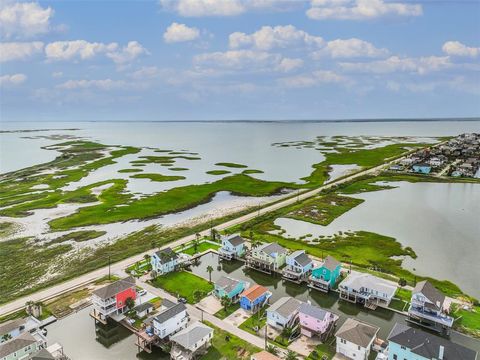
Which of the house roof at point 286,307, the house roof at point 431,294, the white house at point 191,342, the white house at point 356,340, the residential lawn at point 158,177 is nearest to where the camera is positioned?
the white house at point 356,340

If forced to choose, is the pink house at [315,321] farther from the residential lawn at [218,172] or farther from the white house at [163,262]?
the residential lawn at [218,172]

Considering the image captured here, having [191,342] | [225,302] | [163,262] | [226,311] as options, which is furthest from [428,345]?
[163,262]

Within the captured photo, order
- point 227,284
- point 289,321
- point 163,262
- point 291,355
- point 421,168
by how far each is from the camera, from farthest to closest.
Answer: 1. point 421,168
2. point 163,262
3. point 227,284
4. point 289,321
5. point 291,355

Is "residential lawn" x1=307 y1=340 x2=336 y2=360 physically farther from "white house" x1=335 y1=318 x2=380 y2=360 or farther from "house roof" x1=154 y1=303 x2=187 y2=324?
"house roof" x1=154 y1=303 x2=187 y2=324

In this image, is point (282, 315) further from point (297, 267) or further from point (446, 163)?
point (446, 163)

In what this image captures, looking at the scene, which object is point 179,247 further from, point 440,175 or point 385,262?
point 440,175

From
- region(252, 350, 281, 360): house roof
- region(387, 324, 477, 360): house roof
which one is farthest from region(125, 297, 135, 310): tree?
region(387, 324, 477, 360): house roof

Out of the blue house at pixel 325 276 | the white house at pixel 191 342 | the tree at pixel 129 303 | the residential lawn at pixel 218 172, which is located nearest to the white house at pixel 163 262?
the tree at pixel 129 303
